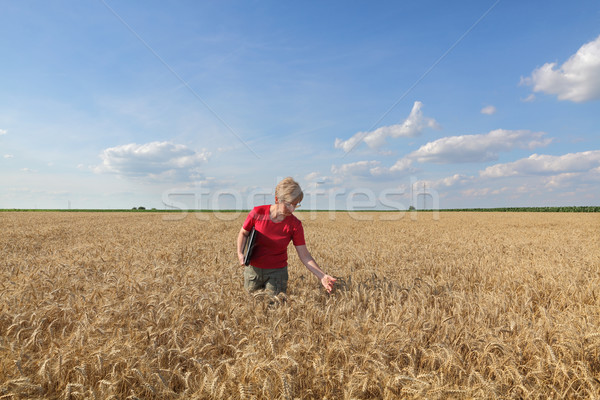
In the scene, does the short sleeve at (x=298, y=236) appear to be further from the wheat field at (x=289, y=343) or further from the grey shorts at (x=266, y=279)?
the wheat field at (x=289, y=343)

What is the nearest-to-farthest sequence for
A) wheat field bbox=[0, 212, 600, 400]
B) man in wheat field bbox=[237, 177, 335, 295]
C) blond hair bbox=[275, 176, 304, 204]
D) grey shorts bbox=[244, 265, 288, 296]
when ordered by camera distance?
wheat field bbox=[0, 212, 600, 400] < blond hair bbox=[275, 176, 304, 204] < man in wheat field bbox=[237, 177, 335, 295] < grey shorts bbox=[244, 265, 288, 296]

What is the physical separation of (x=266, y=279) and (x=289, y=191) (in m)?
1.31

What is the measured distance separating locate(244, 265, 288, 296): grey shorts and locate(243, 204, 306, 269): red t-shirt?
0.08 metres

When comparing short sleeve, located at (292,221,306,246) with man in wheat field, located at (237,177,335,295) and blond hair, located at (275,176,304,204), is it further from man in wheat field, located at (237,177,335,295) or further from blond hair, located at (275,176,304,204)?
blond hair, located at (275,176,304,204)

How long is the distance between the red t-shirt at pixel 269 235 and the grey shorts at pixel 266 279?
0.08 meters

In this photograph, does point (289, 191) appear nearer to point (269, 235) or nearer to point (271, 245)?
point (269, 235)

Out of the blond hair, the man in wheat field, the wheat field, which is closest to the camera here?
the wheat field

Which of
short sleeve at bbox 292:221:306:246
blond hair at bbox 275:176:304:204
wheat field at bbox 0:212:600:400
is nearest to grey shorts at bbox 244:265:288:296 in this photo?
wheat field at bbox 0:212:600:400

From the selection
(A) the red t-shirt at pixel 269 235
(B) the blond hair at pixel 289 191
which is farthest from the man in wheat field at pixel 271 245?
(B) the blond hair at pixel 289 191

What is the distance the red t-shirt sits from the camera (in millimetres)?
4316

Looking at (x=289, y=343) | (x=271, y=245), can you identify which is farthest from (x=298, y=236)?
(x=289, y=343)

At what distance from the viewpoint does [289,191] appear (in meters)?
3.92

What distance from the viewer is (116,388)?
2.26m

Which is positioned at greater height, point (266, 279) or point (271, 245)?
point (271, 245)
